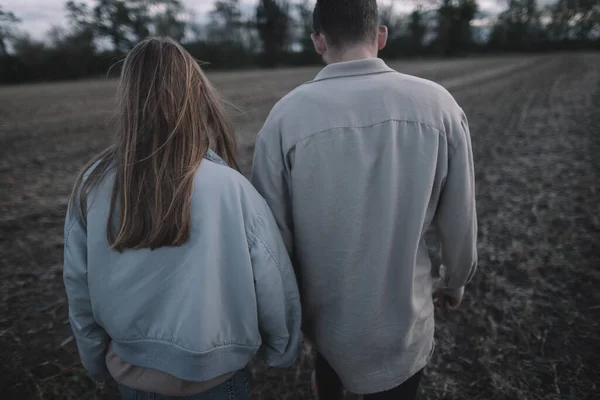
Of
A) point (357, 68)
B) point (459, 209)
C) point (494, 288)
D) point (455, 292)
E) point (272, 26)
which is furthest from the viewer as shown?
point (272, 26)

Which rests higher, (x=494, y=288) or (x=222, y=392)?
(x=222, y=392)

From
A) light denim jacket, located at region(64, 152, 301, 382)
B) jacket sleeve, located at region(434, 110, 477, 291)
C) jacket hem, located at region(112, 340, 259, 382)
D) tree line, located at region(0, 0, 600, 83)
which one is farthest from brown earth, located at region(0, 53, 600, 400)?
tree line, located at region(0, 0, 600, 83)

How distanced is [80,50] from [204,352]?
39897 mm

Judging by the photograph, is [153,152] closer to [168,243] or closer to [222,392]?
[168,243]

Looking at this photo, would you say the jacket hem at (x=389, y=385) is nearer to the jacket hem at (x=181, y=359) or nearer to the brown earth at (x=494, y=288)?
the jacket hem at (x=181, y=359)

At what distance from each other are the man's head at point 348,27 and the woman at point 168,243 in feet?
1.59

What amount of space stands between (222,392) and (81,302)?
1.99ft

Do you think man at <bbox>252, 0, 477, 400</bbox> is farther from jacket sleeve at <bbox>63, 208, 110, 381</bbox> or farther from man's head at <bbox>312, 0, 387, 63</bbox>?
jacket sleeve at <bbox>63, 208, 110, 381</bbox>

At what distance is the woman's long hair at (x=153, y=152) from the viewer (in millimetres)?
1109

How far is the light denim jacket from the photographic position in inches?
45.3

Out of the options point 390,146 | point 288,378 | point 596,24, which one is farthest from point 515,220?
point 596,24

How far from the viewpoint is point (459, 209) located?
1.38 meters

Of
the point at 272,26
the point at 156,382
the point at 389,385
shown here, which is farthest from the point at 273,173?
the point at 272,26

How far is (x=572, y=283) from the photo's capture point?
300 centimetres
